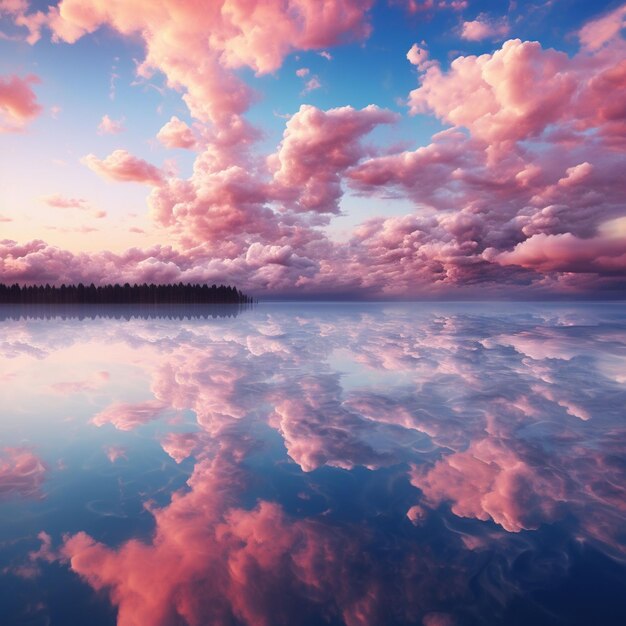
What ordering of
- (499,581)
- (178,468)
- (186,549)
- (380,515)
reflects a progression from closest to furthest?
(499,581) < (186,549) < (380,515) < (178,468)

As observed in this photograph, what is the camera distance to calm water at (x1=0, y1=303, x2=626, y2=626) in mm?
5297

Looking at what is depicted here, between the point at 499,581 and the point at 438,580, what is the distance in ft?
2.91

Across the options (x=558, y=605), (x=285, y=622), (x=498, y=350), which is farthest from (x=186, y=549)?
(x=498, y=350)

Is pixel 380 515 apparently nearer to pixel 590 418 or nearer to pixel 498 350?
pixel 590 418

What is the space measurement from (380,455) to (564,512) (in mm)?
4214

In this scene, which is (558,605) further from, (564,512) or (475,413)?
(475,413)

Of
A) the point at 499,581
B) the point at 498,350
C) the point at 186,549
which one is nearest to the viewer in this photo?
the point at 499,581

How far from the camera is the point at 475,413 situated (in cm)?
1399

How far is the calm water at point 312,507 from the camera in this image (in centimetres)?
530

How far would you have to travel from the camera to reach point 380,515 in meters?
7.43

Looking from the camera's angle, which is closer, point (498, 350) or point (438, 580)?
point (438, 580)

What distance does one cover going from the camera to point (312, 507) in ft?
25.5

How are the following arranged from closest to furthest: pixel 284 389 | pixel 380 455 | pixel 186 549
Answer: pixel 186 549 < pixel 380 455 < pixel 284 389

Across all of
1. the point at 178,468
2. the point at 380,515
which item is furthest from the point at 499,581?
the point at 178,468
